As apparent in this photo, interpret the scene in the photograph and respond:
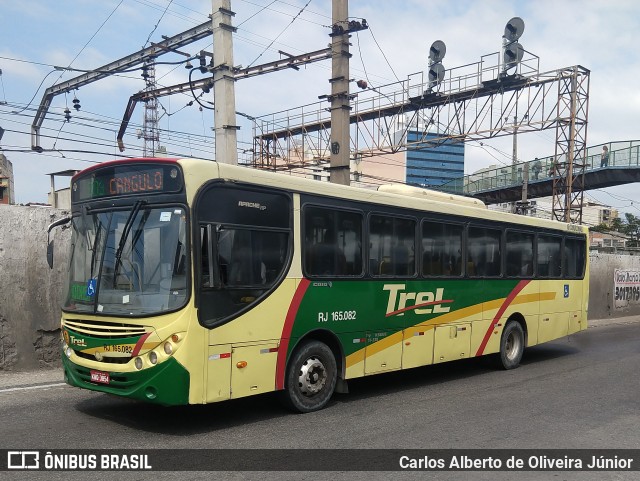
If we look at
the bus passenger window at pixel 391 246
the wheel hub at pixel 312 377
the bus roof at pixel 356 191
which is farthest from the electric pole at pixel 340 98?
the wheel hub at pixel 312 377

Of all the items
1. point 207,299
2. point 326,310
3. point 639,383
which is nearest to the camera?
point 207,299

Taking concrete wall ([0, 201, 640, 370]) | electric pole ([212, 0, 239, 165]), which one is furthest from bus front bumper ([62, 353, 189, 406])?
electric pole ([212, 0, 239, 165])

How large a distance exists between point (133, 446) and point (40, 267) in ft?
18.9

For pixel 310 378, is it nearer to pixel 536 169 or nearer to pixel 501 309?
pixel 501 309

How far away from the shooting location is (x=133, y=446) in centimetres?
626

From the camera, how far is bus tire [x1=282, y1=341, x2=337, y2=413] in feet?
25.4

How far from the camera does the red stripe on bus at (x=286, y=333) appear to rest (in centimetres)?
751

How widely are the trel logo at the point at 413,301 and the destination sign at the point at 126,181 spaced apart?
3.77 meters

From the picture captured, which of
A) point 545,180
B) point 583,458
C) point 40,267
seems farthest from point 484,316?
point 545,180

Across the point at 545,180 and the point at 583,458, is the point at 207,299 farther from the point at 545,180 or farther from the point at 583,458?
the point at 545,180

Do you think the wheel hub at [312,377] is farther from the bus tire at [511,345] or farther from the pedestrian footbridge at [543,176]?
the pedestrian footbridge at [543,176]

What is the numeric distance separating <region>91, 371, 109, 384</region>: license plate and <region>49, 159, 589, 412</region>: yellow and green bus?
0.05ft

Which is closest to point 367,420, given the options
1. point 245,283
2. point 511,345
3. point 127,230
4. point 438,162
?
point 245,283

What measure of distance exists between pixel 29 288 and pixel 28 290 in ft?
0.13
